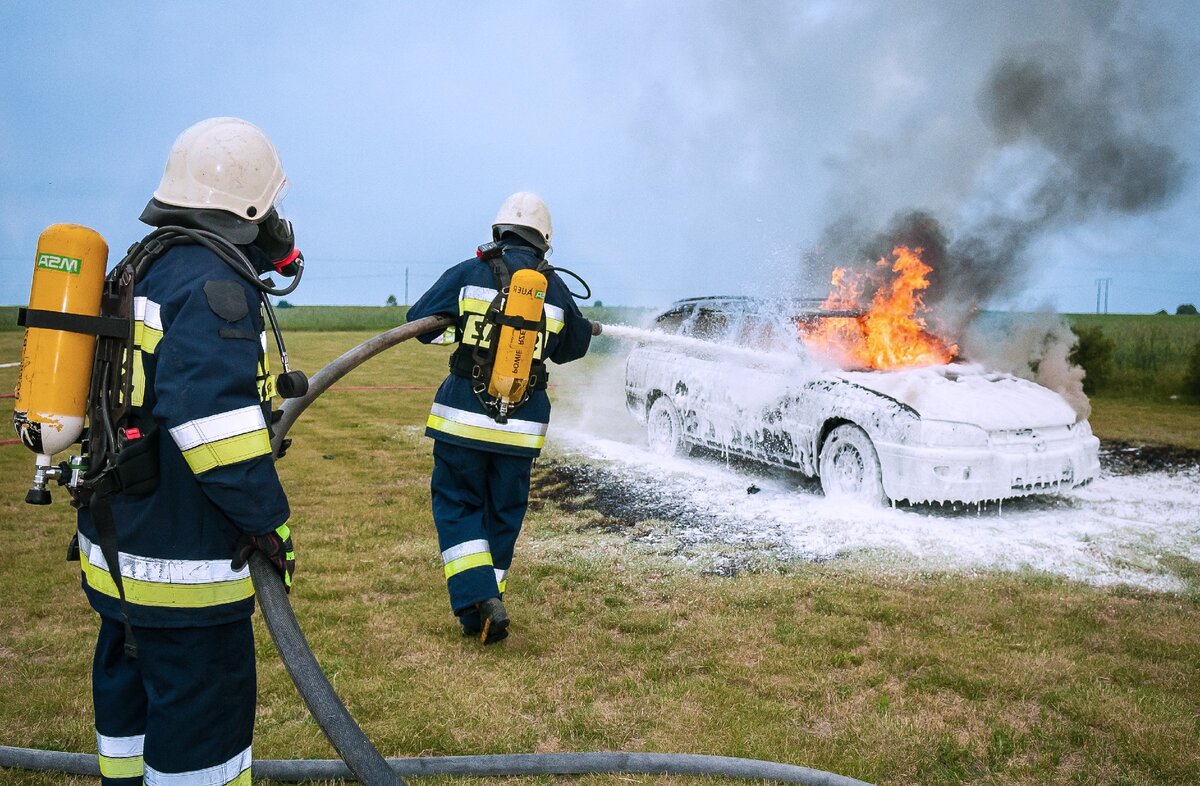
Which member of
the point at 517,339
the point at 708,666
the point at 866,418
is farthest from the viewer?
the point at 866,418

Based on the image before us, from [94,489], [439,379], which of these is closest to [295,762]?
[94,489]

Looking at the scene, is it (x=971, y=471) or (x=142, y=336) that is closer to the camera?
(x=142, y=336)

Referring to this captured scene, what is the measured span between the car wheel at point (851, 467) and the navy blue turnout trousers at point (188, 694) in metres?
5.12

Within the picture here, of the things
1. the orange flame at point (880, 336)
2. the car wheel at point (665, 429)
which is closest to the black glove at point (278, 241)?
the orange flame at point (880, 336)

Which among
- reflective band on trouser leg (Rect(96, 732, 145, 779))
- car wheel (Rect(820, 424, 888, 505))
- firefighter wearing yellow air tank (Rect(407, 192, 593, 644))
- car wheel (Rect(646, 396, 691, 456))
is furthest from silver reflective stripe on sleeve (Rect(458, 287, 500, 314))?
car wheel (Rect(646, 396, 691, 456))

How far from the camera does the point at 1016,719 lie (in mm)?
3688

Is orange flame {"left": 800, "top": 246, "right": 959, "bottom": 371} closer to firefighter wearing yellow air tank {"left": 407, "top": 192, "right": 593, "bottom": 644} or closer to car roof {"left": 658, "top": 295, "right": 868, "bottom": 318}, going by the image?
car roof {"left": 658, "top": 295, "right": 868, "bottom": 318}

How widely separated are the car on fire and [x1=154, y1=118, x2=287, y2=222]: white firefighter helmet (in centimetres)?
497

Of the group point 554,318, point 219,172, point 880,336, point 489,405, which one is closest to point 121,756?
point 219,172

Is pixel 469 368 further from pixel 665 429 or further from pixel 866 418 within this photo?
pixel 665 429

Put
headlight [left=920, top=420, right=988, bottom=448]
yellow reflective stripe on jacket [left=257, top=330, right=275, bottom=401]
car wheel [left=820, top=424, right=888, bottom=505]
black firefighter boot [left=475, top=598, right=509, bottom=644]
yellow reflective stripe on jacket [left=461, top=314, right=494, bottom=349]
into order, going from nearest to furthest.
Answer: yellow reflective stripe on jacket [left=257, top=330, right=275, bottom=401] → black firefighter boot [left=475, top=598, right=509, bottom=644] → yellow reflective stripe on jacket [left=461, top=314, right=494, bottom=349] → headlight [left=920, top=420, right=988, bottom=448] → car wheel [left=820, top=424, right=888, bottom=505]

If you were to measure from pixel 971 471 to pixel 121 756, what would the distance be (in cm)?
547

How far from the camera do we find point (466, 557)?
438cm

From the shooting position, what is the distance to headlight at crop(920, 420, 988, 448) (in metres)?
6.27
